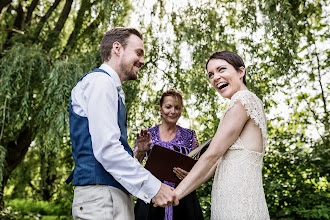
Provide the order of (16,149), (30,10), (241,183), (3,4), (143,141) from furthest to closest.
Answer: (30,10)
(3,4)
(16,149)
(143,141)
(241,183)

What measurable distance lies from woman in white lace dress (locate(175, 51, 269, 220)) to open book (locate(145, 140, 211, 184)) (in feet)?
0.96

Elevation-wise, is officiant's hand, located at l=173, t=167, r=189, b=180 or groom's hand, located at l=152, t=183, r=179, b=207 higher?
officiant's hand, located at l=173, t=167, r=189, b=180

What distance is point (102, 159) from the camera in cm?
191

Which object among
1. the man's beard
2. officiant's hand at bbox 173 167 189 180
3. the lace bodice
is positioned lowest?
officiant's hand at bbox 173 167 189 180

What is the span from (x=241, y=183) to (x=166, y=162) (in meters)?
0.67

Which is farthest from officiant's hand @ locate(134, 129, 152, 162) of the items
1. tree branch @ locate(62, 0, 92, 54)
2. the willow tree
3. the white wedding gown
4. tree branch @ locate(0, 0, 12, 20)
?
tree branch @ locate(0, 0, 12, 20)

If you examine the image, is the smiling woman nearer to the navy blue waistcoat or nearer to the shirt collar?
the shirt collar

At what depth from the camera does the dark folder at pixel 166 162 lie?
99.6 inches

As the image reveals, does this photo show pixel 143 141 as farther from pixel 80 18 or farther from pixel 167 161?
pixel 80 18

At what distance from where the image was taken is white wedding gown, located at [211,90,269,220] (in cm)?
207

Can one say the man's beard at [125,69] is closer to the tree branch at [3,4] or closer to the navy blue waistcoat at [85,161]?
the navy blue waistcoat at [85,161]

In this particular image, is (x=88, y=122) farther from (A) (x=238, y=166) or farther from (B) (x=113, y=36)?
(A) (x=238, y=166)

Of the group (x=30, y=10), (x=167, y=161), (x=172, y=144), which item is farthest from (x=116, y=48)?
(x=30, y=10)

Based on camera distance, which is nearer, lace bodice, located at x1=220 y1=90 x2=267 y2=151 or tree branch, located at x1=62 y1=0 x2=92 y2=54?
lace bodice, located at x1=220 y1=90 x2=267 y2=151
